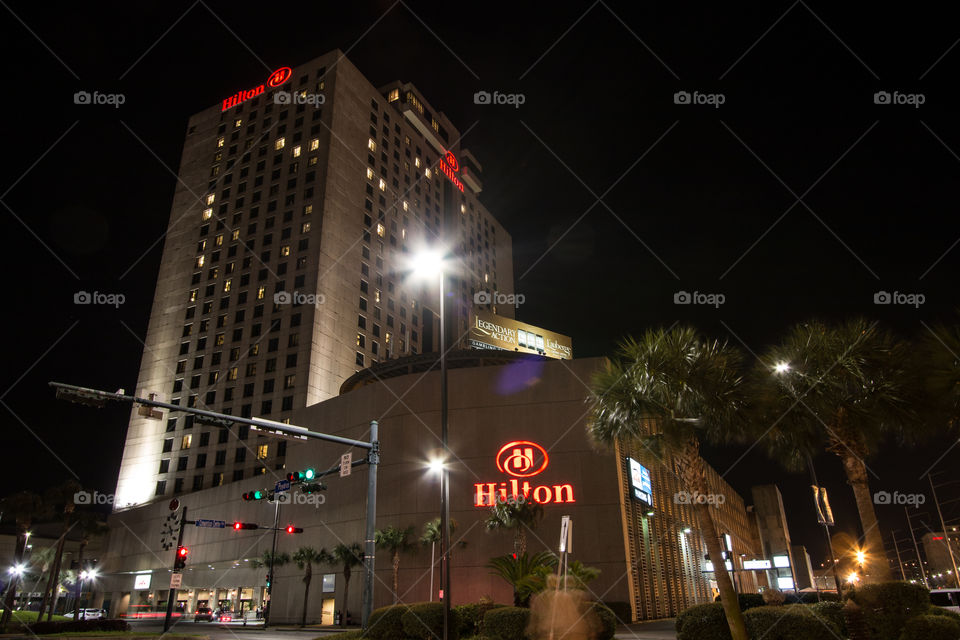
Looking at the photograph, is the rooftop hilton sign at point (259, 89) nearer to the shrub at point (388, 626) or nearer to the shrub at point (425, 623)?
the shrub at point (388, 626)

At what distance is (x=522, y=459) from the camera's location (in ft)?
139

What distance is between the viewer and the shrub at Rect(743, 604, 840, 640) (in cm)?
1717

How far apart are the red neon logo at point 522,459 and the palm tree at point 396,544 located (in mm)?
8640

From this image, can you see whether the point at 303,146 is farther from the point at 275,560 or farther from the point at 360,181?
the point at 275,560

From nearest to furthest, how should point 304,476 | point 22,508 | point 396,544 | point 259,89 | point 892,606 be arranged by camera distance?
point 892,606 < point 304,476 < point 396,544 < point 22,508 < point 259,89

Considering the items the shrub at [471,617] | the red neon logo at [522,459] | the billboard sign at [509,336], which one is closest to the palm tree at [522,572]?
the shrub at [471,617]

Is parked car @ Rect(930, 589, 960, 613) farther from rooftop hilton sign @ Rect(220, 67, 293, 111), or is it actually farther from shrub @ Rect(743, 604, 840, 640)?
rooftop hilton sign @ Rect(220, 67, 293, 111)

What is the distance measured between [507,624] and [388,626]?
4231 millimetres

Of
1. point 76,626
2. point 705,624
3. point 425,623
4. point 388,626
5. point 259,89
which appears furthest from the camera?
point 259,89

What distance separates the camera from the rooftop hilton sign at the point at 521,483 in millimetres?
41156

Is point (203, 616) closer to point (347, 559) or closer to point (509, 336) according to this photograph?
point (347, 559)

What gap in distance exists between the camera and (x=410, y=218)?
101m

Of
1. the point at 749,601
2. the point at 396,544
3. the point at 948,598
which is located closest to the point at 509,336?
the point at 396,544

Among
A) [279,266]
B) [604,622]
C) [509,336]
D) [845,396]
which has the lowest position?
[604,622]
